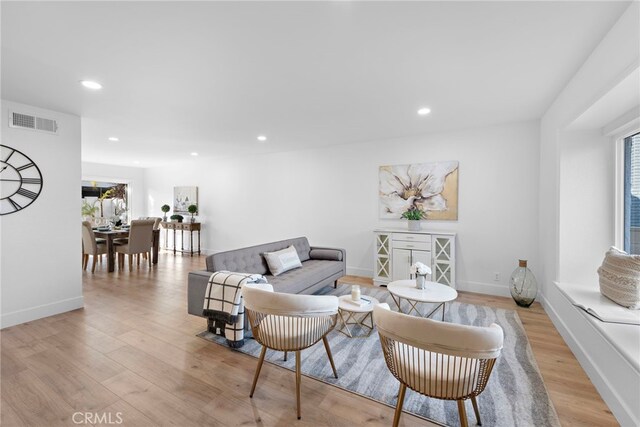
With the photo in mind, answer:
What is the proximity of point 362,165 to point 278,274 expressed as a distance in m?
2.61

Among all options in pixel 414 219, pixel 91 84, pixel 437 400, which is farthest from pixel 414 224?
pixel 91 84

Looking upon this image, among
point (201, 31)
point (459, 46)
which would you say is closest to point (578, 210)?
point (459, 46)

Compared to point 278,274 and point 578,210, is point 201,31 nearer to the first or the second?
point 278,274

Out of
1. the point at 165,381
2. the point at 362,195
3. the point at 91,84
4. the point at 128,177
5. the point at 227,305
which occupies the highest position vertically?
the point at 91,84

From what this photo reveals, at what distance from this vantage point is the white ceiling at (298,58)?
5.47 feet

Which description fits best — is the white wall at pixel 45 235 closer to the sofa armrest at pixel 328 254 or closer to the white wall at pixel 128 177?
the sofa armrest at pixel 328 254

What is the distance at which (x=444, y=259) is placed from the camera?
4.09 m

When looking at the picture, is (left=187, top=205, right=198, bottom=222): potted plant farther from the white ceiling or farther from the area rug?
the area rug

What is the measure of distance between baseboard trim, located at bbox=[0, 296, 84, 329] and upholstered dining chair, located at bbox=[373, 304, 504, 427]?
12.9ft

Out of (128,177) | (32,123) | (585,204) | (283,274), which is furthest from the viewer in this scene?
(128,177)

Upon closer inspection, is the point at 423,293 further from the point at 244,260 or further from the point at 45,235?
the point at 45,235

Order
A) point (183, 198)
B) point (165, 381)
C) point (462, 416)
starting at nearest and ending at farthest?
point (462, 416), point (165, 381), point (183, 198)

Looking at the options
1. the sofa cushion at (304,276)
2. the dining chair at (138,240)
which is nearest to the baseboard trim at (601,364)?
the sofa cushion at (304,276)

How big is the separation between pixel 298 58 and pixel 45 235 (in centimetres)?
356
